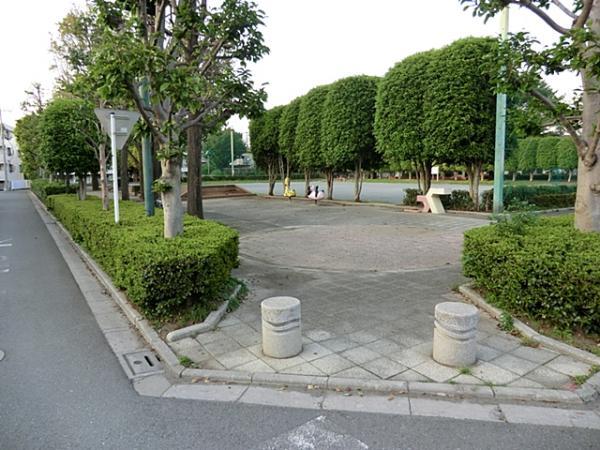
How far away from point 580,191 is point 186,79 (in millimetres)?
4955

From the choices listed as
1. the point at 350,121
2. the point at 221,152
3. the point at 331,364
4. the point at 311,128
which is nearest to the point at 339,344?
the point at 331,364

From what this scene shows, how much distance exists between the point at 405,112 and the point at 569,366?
13.4m

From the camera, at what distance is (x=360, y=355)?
3.90 meters

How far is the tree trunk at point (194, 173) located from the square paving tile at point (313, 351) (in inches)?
301

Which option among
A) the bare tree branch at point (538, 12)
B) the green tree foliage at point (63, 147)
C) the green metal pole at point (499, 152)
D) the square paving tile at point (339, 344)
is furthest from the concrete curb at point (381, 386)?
the green tree foliage at point (63, 147)

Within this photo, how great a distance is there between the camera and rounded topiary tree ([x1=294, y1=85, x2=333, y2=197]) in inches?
828

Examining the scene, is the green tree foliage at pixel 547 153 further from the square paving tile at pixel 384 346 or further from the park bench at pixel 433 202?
the square paving tile at pixel 384 346

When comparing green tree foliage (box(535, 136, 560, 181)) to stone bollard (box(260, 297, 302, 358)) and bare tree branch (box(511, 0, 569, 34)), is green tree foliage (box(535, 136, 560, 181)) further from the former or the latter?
stone bollard (box(260, 297, 302, 358))

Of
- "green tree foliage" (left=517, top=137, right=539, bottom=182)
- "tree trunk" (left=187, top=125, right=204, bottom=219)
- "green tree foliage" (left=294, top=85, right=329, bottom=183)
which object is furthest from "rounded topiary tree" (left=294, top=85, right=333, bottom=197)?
"green tree foliage" (left=517, top=137, right=539, bottom=182)

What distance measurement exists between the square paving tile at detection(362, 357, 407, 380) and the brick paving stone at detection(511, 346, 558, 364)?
1.18 metres

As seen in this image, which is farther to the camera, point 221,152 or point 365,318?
point 221,152

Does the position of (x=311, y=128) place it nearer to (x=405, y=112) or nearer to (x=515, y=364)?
(x=405, y=112)

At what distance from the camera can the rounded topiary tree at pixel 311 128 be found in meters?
21.0

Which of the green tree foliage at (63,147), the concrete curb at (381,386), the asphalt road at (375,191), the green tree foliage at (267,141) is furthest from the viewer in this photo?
the green tree foliage at (267,141)
